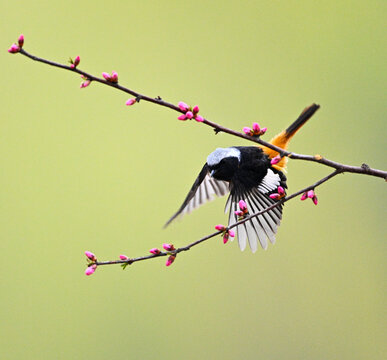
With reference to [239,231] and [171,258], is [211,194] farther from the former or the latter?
[171,258]

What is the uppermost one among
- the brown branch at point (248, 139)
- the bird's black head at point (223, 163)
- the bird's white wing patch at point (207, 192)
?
the bird's white wing patch at point (207, 192)

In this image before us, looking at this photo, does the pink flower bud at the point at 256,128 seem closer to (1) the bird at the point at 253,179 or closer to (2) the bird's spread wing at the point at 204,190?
(1) the bird at the point at 253,179

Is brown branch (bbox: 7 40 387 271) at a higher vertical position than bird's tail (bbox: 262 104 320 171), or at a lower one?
lower

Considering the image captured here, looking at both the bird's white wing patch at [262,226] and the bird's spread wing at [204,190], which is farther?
the bird's spread wing at [204,190]

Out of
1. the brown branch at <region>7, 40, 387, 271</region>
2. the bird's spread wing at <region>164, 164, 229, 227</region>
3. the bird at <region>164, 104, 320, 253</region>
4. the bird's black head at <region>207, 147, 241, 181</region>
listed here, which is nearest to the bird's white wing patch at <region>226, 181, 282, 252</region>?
the bird at <region>164, 104, 320, 253</region>

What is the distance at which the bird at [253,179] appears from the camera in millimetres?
1500

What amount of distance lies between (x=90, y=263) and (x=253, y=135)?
1.44ft

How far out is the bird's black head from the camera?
151 cm

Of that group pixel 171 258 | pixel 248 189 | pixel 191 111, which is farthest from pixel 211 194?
pixel 191 111

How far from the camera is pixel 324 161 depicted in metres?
0.89

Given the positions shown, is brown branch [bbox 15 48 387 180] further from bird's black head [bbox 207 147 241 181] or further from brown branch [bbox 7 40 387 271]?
Result: bird's black head [bbox 207 147 241 181]

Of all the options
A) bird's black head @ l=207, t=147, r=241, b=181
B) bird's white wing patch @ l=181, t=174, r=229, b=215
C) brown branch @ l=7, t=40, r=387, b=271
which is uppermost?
bird's white wing patch @ l=181, t=174, r=229, b=215

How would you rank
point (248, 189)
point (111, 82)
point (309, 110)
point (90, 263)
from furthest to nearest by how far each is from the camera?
point (248, 189)
point (309, 110)
point (90, 263)
point (111, 82)

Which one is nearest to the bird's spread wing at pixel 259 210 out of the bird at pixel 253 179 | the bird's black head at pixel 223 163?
the bird at pixel 253 179
